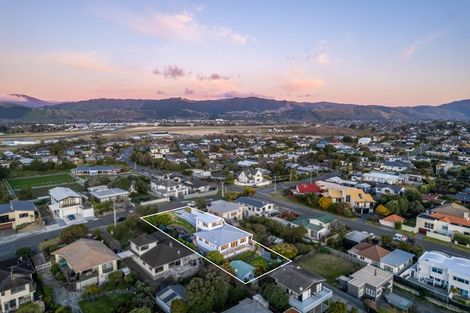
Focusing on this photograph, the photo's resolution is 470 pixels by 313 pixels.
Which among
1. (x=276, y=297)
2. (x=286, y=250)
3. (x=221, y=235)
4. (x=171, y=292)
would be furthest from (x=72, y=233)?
(x=276, y=297)

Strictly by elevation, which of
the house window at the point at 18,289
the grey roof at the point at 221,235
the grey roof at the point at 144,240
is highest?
the grey roof at the point at 221,235

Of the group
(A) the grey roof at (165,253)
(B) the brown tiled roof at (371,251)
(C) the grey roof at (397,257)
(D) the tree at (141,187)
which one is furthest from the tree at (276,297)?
(D) the tree at (141,187)

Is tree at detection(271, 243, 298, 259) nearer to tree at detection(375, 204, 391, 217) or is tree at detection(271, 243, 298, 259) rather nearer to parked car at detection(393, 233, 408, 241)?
parked car at detection(393, 233, 408, 241)

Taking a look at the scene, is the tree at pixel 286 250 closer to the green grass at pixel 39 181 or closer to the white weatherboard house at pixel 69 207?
the white weatherboard house at pixel 69 207

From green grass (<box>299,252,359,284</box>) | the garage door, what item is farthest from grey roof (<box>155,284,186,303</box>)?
the garage door

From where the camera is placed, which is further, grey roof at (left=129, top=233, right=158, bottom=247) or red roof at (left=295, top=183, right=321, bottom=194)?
red roof at (left=295, top=183, right=321, bottom=194)

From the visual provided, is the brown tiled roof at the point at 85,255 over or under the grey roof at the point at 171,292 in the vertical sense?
over
